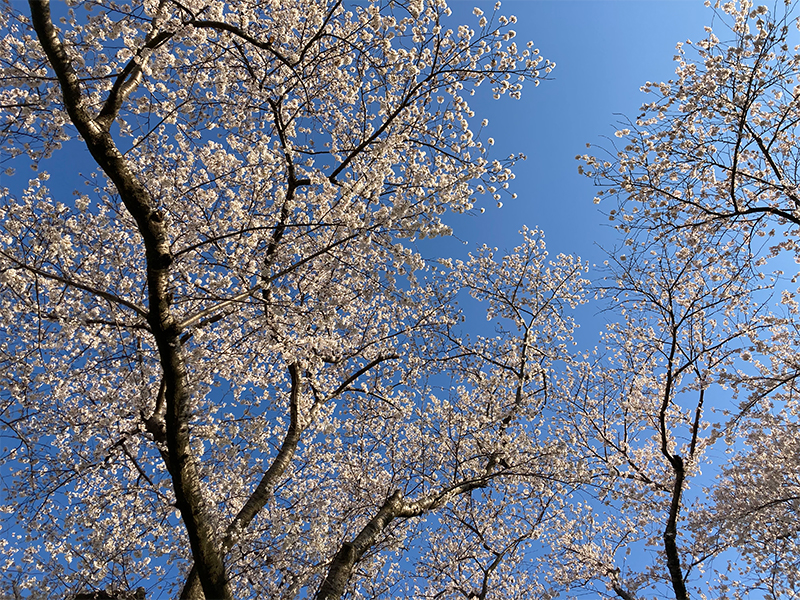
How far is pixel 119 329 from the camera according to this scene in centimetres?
605

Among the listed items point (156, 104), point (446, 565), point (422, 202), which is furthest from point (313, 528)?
point (156, 104)

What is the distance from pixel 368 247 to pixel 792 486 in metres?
10.7

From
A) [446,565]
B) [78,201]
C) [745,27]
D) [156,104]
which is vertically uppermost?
[745,27]

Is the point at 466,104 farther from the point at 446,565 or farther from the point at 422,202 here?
the point at 446,565

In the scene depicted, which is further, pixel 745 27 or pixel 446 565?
pixel 446 565

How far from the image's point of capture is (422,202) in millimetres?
4758

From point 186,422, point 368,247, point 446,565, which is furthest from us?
point 446,565

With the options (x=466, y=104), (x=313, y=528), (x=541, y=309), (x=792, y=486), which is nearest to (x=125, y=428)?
(x=313, y=528)

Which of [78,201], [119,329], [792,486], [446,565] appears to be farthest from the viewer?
[446,565]

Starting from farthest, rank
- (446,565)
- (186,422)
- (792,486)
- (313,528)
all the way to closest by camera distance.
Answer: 1. (446,565)
2. (792,486)
3. (313,528)
4. (186,422)

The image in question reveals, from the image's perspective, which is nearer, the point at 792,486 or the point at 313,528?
the point at 313,528

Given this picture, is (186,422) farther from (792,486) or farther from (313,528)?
(792,486)

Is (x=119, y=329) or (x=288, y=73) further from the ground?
(x=288, y=73)

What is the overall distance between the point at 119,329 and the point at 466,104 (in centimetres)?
585
